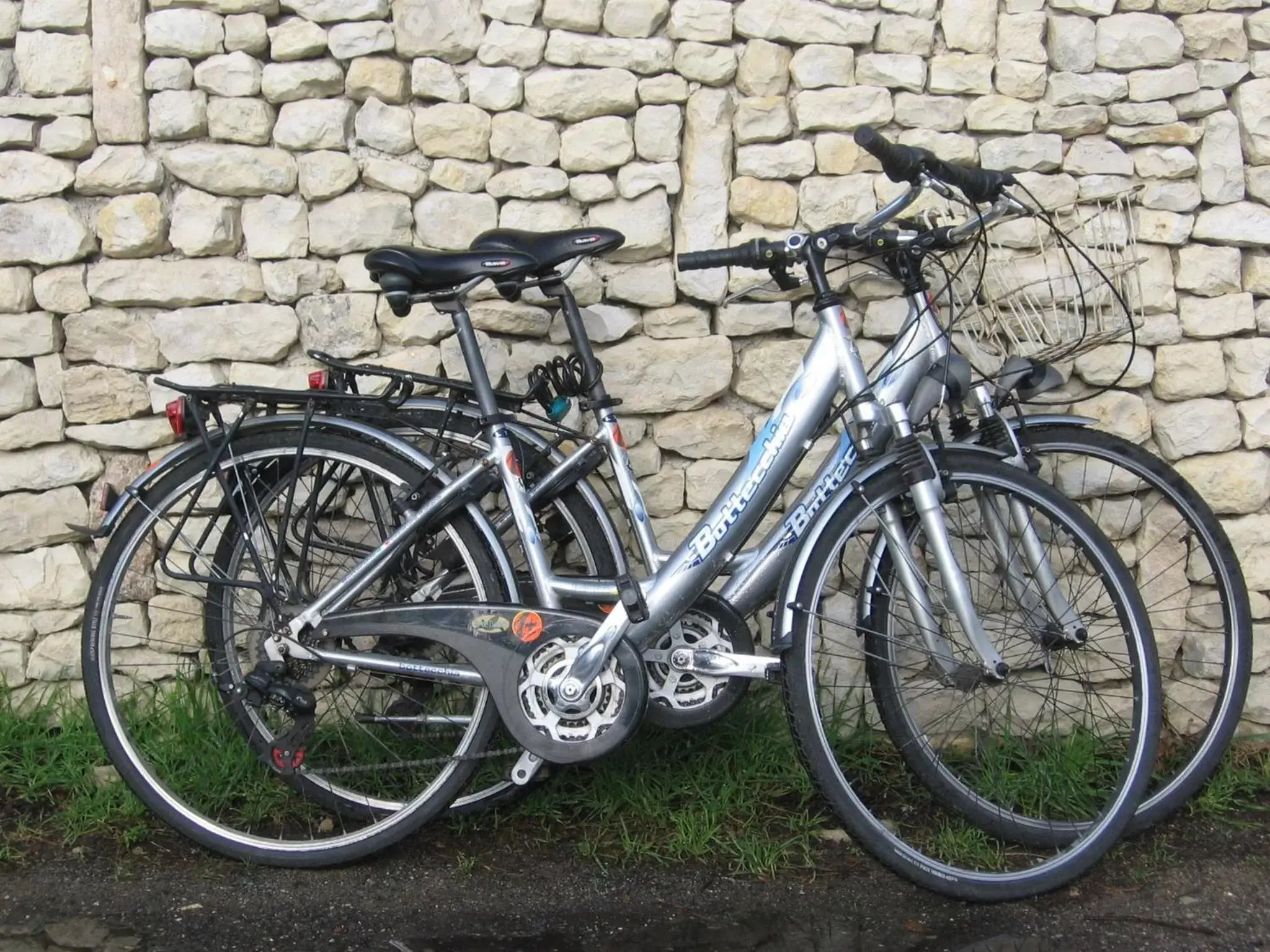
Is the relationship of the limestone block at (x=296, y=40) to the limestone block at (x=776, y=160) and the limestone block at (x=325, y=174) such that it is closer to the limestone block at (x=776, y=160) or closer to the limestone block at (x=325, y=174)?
the limestone block at (x=325, y=174)

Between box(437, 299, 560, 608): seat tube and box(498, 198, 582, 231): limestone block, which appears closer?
box(437, 299, 560, 608): seat tube

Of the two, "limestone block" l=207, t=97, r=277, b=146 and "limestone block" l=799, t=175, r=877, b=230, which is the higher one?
"limestone block" l=207, t=97, r=277, b=146

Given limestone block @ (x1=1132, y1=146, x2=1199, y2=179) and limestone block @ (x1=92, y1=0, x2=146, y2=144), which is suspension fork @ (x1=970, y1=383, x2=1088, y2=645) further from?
limestone block @ (x1=92, y1=0, x2=146, y2=144)

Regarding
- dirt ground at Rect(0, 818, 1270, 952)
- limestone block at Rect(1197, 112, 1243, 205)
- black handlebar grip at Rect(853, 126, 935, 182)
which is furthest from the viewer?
limestone block at Rect(1197, 112, 1243, 205)

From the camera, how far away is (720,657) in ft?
9.73

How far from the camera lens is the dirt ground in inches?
108

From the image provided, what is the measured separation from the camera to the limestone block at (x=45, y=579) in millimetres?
3482

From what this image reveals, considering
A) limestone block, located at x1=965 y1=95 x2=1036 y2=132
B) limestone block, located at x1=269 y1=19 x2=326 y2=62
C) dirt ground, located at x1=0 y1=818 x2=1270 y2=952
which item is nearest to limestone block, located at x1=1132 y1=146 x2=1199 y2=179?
limestone block, located at x1=965 y1=95 x2=1036 y2=132

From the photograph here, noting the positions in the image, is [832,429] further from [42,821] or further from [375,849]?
[42,821]

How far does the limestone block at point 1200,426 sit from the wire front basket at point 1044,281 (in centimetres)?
31

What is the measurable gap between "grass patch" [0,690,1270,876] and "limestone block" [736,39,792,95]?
1.74m

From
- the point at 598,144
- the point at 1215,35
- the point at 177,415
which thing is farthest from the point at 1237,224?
the point at 177,415

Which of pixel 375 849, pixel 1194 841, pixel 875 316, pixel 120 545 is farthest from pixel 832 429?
pixel 120 545

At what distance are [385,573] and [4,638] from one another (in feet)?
4.25
